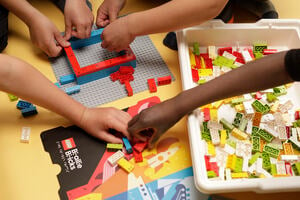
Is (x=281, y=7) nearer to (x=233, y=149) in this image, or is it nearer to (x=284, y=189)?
(x=233, y=149)

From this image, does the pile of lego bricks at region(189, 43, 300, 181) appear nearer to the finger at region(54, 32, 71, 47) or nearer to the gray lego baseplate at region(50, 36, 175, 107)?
the gray lego baseplate at region(50, 36, 175, 107)

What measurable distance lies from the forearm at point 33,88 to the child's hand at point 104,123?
2 cm

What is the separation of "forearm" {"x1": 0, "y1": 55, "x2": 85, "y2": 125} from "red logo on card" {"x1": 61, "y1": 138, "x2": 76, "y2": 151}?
51 mm

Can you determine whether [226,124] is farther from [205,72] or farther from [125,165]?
[125,165]

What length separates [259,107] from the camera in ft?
2.97

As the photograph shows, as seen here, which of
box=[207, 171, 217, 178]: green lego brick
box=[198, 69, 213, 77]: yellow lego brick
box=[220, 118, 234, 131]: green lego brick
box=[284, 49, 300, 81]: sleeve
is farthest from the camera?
box=[198, 69, 213, 77]: yellow lego brick

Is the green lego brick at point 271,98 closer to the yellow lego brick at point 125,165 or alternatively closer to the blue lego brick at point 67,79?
the yellow lego brick at point 125,165

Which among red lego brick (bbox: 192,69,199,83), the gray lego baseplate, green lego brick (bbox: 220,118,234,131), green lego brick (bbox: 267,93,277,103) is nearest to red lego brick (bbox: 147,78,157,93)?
the gray lego baseplate

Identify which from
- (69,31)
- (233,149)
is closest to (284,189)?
(233,149)

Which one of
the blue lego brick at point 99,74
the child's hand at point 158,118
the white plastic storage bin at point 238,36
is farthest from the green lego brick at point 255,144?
the blue lego brick at point 99,74

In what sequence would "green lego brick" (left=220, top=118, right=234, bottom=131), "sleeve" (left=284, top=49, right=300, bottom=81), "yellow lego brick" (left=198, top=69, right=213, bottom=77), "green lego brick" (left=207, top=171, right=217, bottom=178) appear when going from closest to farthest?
"sleeve" (left=284, top=49, right=300, bottom=81)
"green lego brick" (left=207, top=171, right=217, bottom=178)
"green lego brick" (left=220, top=118, right=234, bottom=131)
"yellow lego brick" (left=198, top=69, right=213, bottom=77)

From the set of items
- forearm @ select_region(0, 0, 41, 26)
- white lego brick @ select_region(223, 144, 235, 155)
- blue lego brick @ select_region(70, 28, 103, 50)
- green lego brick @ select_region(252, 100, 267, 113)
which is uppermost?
forearm @ select_region(0, 0, 41, 26)

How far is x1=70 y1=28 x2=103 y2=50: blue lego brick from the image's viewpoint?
1.04 metres

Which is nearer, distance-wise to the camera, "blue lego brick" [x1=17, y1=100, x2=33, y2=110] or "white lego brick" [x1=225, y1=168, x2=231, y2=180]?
"white lego brick" [x1=225, y1=168, x2=231, y2=180]
